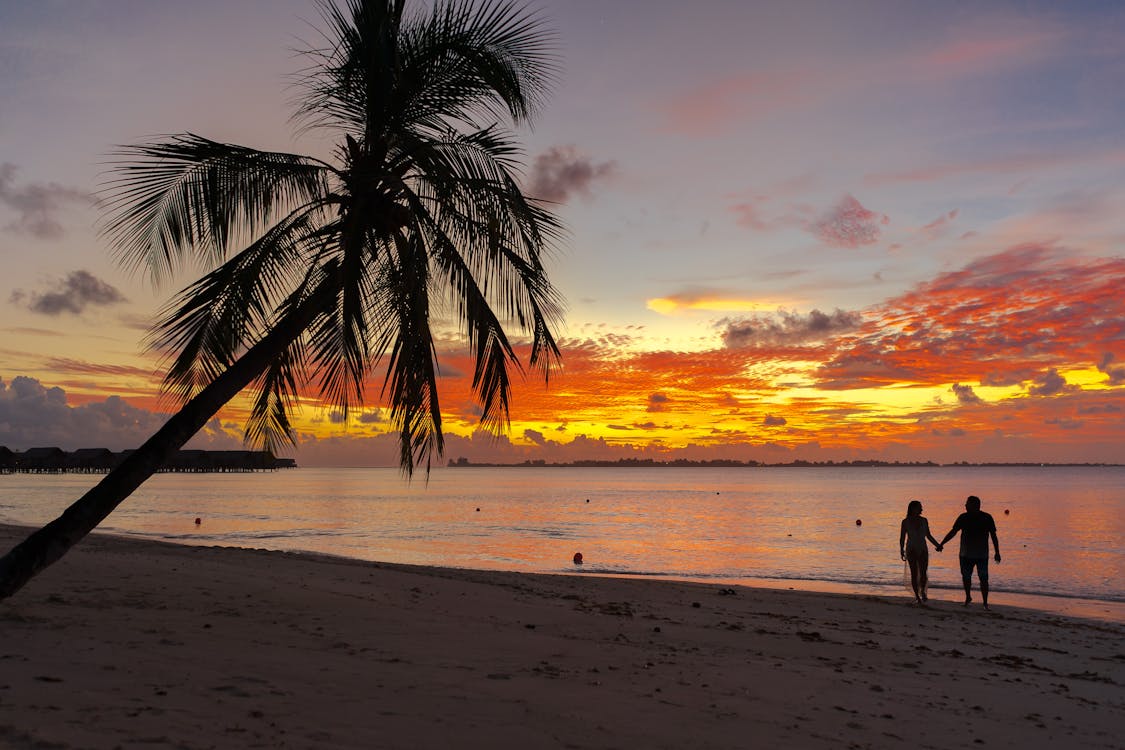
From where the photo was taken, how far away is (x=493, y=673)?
22.4 feet

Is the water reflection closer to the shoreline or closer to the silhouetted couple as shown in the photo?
the shoreline

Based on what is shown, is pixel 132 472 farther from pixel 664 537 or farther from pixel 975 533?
pixel 664 537

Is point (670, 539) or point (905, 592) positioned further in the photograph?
point (670, 539)

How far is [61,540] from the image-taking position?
566 cm

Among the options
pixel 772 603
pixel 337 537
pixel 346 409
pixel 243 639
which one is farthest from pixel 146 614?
pixel 337 537

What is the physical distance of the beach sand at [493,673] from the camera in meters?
5.14

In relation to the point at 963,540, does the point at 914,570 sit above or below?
below

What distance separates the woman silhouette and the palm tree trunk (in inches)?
447

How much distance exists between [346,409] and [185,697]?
404 centimetres

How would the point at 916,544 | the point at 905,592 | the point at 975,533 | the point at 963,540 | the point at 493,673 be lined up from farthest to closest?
the point at 905,592 → the point at 916,544 → the point at 963,540 → the point at 975,533 → the point at 493,673

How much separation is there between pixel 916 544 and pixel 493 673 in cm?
1030

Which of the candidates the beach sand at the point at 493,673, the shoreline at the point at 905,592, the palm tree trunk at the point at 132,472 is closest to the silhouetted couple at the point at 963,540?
the beach sand at the point at 493,673

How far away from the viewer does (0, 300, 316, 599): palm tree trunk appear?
5.57 m

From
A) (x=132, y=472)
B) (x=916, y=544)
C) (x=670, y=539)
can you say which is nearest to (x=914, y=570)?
(x=916, y=544)
